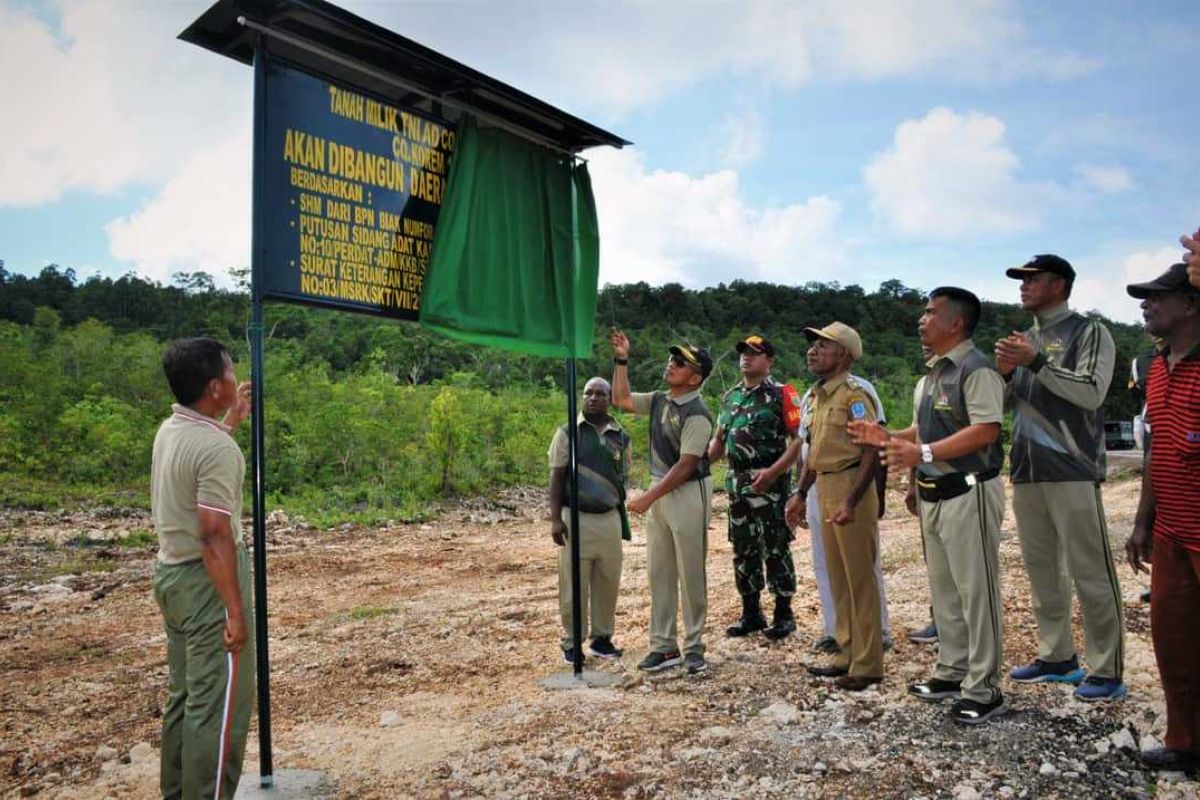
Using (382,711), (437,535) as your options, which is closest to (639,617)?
(382,711)

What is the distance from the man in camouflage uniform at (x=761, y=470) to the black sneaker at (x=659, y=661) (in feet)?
2.80

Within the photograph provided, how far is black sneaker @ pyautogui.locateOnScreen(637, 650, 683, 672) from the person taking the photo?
195 inches

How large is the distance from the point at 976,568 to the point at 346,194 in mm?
3337

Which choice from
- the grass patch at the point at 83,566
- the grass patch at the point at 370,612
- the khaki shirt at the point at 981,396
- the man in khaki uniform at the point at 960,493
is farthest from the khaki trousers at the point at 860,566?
the grass patch at the point at 83,566

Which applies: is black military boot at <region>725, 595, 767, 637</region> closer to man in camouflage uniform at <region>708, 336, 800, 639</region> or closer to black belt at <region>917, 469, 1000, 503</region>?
man in camouflage uniform at <region>708, 336, 800, 639</region>

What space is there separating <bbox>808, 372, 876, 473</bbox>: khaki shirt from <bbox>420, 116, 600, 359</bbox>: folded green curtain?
147cm

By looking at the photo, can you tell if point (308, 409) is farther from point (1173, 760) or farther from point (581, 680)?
point (1173, 760)

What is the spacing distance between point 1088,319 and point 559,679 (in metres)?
3.35

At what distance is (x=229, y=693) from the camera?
293 centimetres

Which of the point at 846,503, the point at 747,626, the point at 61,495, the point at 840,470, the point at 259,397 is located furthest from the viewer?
the point at 61,495

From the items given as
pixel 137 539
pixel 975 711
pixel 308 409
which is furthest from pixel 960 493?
pixel 308 409

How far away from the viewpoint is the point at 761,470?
543 cm

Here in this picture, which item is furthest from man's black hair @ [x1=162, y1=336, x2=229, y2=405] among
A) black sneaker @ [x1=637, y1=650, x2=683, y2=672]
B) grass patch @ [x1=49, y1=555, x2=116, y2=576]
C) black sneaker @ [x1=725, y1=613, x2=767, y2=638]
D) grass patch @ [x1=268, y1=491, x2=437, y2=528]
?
grass patch @ [x1=268, y1=491, x2=437, y2=528]

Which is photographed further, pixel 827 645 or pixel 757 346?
pixel 757 346
